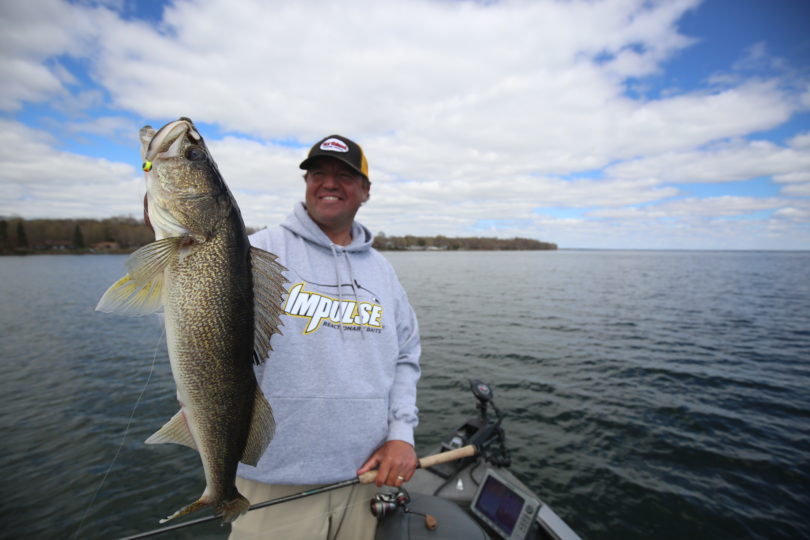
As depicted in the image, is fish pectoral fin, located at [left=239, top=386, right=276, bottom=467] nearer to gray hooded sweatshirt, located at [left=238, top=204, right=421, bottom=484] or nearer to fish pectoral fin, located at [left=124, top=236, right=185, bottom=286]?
gray hooded sweatshirt, located at [left=238, top=204, right=421, bottom=484]

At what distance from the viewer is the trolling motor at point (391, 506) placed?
2.81 meters

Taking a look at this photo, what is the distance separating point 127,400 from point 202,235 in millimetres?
10494

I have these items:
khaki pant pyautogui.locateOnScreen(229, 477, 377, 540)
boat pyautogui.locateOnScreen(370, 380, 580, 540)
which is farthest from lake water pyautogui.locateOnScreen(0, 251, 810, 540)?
khaki pant pyautogui.locateOnScreen(229, 477, 377, 540)

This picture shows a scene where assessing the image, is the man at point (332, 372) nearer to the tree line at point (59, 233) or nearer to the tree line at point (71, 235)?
the tree line at point (71, 235)

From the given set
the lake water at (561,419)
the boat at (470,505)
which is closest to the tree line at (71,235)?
the lake water at (561,419)

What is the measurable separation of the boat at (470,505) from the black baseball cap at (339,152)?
2470 millimetres

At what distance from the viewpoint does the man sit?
2.32 meters

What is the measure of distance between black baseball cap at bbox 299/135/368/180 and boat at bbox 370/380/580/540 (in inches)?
97.3

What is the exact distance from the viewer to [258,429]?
198 centimetres

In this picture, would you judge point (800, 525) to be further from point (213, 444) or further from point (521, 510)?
point (213, 444)

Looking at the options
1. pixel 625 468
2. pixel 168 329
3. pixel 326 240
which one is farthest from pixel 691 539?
pixel 168 329

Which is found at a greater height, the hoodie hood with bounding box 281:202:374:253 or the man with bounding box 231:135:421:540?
the hoodie hood with bounding box 281:202:374:253

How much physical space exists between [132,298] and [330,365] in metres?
1.12

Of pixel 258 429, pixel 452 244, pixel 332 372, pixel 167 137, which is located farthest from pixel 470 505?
pixel 452 244
